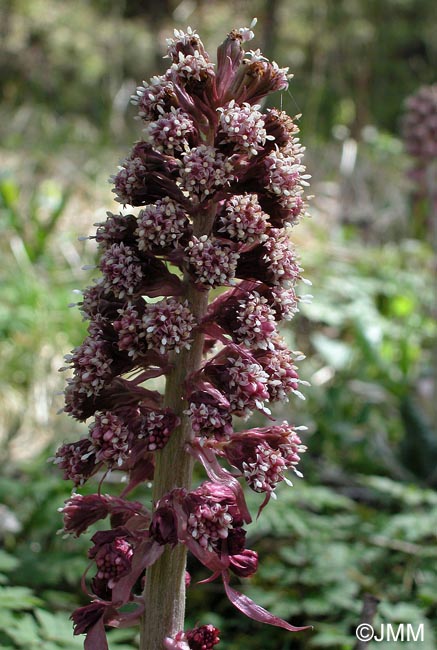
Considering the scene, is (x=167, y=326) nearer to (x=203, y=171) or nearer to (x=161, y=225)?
(x=161, y=225)

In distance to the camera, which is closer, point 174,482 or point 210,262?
point 210,262

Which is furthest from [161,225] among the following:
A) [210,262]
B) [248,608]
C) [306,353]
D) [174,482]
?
[306,353]

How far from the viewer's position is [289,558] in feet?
10.1

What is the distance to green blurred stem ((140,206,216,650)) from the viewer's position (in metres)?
1.75

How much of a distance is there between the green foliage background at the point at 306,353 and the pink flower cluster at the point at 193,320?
2.26 feet

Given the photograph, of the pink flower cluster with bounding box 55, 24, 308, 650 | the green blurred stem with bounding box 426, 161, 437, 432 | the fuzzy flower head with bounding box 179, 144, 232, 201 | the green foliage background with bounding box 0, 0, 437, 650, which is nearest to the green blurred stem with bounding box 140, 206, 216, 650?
Result: the pink flower cluster with bounding box 55, 24, 308, 650

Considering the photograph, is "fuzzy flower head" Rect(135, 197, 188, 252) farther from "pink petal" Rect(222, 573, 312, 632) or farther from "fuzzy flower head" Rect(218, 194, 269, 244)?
"pink petal" Rect(222, 573, 312, 632)

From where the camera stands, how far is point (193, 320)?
1712mm

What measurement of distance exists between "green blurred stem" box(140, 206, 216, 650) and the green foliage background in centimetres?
54

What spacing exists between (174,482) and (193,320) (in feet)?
1.32

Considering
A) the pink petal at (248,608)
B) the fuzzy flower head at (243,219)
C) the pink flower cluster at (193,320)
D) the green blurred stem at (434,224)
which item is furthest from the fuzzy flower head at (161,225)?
the green blurred stem at (434,224)

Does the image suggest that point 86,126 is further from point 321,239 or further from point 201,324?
point 201,324

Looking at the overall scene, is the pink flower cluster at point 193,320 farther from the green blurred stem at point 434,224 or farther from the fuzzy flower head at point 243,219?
the green blurred stem at point 434,224

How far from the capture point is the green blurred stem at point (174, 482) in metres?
1.75
